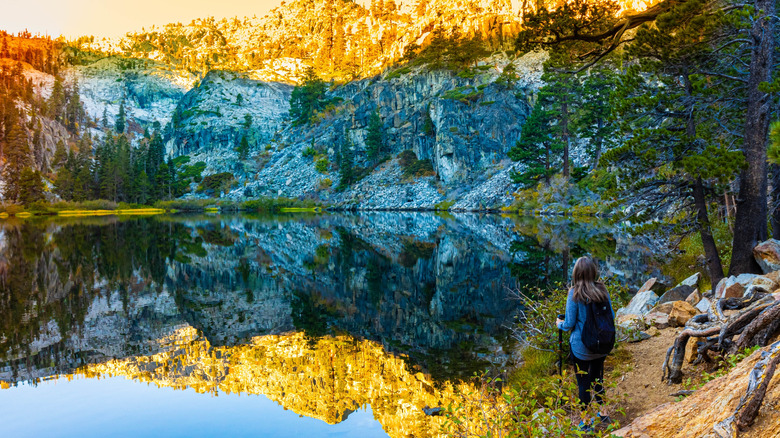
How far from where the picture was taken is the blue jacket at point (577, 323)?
237 inches

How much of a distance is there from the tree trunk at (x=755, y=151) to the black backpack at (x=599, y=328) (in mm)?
7732

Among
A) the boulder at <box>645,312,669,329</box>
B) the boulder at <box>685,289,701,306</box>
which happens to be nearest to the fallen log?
the boulder at <box>645,312,669,329</box>

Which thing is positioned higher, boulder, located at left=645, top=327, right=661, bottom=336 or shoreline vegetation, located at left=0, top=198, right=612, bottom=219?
boulder, located at left=645, top=327, right=661, bottom=336

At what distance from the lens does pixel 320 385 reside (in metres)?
9.83

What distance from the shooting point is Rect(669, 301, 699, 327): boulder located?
30.3 feet

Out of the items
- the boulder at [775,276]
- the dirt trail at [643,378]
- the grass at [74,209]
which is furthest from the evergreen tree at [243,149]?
the boulder at [775,276]

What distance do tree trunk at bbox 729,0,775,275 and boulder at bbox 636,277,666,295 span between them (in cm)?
210

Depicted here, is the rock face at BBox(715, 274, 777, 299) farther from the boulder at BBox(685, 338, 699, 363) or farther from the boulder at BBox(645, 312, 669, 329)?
the boulder at BBox(685, 338, 699, 363)

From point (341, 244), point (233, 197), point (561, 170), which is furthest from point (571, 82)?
point (233, 197)

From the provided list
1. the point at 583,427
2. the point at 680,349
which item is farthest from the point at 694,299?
the point at 583,427

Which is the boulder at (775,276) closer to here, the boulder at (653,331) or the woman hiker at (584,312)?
the boulder at (653,331)

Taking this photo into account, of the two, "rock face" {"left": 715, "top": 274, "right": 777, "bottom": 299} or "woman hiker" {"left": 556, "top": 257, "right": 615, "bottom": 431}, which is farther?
"rock face" {"left": 715, "top": 274, "right": 777, "bottom": 299}

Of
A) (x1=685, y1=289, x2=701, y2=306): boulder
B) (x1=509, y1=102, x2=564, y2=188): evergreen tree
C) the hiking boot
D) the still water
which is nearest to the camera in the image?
the hiking boot

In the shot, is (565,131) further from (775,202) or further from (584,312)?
→ (584,312)
